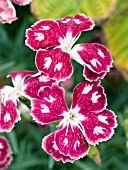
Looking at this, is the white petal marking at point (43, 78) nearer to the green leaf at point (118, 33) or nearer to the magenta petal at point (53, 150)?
the magenta petal at point (53, 150)

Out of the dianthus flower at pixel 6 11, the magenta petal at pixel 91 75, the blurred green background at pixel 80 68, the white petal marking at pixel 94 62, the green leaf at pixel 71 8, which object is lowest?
the blurred green background at pixel 80 68

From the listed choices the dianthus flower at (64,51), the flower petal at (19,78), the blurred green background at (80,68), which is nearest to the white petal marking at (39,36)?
the dianthus flower at (64,51)

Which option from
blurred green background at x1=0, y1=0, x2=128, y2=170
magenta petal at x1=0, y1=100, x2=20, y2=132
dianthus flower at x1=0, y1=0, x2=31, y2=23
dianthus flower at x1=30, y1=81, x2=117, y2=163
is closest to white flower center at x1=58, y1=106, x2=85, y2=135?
dianthus flower at x1=30, y1=81, x2=117, y2=163

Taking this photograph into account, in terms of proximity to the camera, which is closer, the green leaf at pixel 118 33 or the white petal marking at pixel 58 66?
the white petal marking at pixel 58 66

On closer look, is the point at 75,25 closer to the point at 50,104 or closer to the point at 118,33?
the point at 50,104

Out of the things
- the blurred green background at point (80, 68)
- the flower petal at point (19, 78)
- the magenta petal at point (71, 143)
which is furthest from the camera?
the blurred green background at point (80, 68)

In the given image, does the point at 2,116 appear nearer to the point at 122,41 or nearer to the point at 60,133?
the point at 60,133
